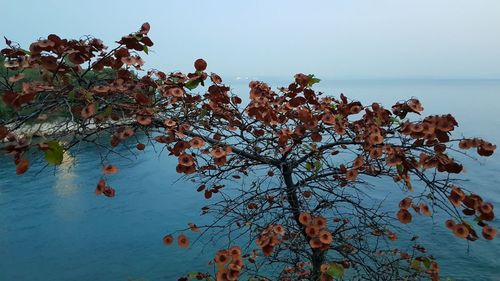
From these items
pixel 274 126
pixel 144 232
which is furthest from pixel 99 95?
pixel 144 232

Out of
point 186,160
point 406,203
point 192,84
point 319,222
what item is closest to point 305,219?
point 319,222

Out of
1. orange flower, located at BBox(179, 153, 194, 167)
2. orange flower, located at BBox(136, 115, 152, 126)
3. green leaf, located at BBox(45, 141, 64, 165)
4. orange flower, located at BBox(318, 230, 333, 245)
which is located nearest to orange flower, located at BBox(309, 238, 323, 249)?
orange flower, located at BBox(318, 230, 333, 245)

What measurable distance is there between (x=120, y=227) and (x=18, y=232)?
4.58 m

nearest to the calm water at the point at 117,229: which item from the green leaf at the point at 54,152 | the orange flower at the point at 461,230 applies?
the orange flower at the point at 461,230

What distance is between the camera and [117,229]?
17750 millimetres

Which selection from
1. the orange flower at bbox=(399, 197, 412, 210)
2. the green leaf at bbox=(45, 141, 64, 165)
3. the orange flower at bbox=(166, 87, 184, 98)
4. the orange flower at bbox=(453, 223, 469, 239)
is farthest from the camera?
the orange flower at bbox=(166, 87, 184, 98)

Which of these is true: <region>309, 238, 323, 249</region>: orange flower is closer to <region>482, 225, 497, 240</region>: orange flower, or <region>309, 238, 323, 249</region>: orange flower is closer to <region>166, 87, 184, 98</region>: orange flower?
<region>482, 225, 497, 240</region>: orange flower

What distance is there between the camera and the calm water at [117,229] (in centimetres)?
1347

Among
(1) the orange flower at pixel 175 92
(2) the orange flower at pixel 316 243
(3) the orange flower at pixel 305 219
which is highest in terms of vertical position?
(1) the orange flower at pixel 175 92

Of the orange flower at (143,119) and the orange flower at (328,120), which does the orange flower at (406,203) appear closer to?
the orange flower at (328,120)

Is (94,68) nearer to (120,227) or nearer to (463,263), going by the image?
Result: (463,263)

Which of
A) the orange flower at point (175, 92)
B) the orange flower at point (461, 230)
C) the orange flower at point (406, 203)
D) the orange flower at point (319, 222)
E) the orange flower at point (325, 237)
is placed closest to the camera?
the orange flower at point (461, 230)

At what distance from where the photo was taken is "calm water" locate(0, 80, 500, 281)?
13469 mm

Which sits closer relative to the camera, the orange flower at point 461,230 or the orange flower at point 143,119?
the orange flower at point 461,230
